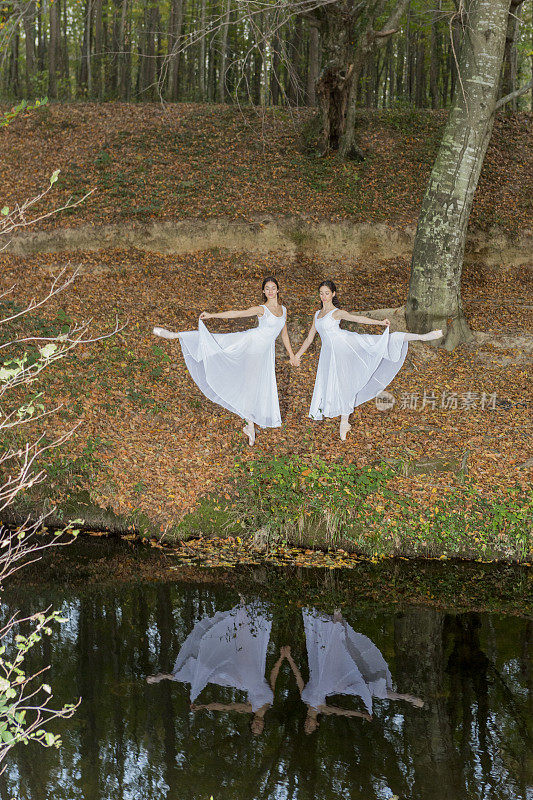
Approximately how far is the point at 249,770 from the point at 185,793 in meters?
0.49

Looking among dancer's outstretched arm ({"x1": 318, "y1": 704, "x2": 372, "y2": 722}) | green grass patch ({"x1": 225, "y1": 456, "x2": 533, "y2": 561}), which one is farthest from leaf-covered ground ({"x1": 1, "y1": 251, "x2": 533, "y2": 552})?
dancer's outstretched arm ({"x1": 318, "y1": 704, "x2": 372, "y2": 722})

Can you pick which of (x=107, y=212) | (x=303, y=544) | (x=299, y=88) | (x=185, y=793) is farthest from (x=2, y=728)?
(x=107, y=212)

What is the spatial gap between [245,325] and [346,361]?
456cm

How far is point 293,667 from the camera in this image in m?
6.32

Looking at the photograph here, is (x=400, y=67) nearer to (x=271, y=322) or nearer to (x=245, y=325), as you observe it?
(x=245, y=325)

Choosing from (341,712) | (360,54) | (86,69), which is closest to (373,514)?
(341,712)

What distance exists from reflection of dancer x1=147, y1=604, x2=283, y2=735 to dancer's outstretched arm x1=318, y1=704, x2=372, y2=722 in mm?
456

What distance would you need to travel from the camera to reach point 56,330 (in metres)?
12.8

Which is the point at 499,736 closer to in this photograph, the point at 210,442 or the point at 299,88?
the point at 210,442

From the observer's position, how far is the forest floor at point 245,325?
9.17 m

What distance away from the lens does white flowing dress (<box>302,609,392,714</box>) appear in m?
5.98

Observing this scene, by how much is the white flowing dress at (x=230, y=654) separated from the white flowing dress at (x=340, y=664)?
430 mm

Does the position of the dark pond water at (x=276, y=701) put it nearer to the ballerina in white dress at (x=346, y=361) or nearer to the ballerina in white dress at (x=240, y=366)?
the ballerina in white dress at (x=240, y=366)

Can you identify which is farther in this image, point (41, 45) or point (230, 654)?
point (41, 45)
